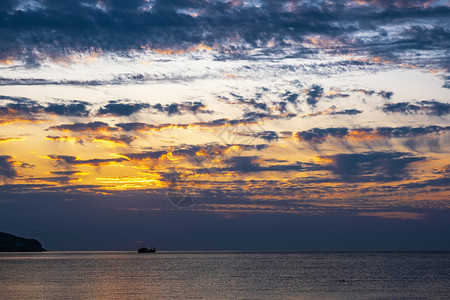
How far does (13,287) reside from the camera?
119500 mm

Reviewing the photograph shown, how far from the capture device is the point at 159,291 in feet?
355

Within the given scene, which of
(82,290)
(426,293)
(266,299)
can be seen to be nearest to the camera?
(266,299)

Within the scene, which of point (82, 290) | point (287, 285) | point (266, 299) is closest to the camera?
point (266, 299)

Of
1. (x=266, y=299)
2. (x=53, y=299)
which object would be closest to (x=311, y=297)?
→ (x=266, y=299)

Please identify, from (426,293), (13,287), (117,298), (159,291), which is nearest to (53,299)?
(117,298)

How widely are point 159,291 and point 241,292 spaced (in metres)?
15.4

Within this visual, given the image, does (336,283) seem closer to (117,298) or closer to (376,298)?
(376,298)

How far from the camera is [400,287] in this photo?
11612 centimetres

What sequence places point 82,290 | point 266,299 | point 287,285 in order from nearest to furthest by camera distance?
point 266,299, point 82,290, point 287,285

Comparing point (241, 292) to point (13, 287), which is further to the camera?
point (13, 287)

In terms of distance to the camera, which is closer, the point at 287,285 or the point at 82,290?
the point at 82,290

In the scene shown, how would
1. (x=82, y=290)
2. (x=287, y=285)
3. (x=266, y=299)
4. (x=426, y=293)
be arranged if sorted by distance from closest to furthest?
(x=266, y=299) → (x=426, y=293) → (x=82, y=290) → (x=287, y=285)

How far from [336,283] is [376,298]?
3097 centimetres

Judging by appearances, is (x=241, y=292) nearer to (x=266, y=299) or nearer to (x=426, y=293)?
(x=266, y=299)
